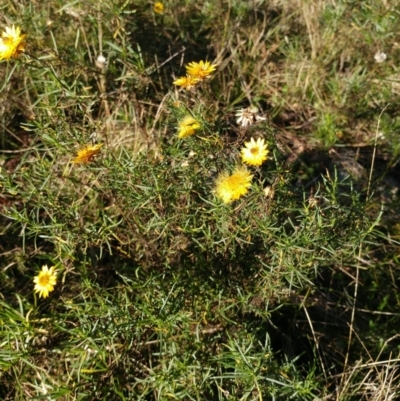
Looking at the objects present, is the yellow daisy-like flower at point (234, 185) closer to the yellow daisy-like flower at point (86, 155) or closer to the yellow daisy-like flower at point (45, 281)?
the yellow daisy-like flower at point (86, 155)

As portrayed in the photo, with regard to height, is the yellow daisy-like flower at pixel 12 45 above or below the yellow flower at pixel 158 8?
above

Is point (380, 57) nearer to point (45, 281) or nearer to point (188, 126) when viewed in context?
point (188, 126)

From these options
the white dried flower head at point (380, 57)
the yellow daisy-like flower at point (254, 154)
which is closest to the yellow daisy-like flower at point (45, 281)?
the yellow daisy-like flower at point (254, 154)

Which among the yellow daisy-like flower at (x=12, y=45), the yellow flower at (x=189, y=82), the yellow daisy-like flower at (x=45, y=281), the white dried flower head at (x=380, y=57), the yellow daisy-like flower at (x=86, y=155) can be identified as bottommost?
the yellow daisy-like flower at (x=45, y=281)

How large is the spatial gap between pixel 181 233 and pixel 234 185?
17.1 inches

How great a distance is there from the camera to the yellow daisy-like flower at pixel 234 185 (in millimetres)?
1696

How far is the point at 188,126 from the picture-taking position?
1.82 meters

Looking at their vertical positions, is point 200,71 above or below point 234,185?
above

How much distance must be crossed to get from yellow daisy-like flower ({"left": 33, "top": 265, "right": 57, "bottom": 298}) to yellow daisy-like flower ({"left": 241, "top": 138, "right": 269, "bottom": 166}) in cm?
92

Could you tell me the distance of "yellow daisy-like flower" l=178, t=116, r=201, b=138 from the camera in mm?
1808

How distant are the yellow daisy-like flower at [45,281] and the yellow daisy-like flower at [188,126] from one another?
0.81 m

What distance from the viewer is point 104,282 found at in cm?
237

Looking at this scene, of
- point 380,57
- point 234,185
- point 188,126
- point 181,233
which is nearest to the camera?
point 234,185

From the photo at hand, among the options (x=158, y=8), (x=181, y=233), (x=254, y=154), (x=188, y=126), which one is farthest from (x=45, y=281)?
(x=158, y=8)
